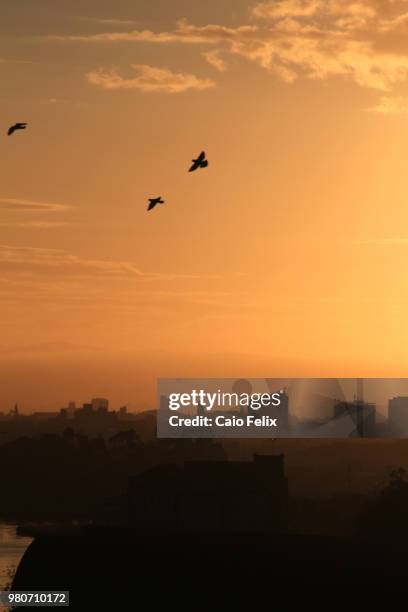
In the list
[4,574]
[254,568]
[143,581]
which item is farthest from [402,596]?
[4,574]

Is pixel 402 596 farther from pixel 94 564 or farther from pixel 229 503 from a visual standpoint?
pixel 229 503

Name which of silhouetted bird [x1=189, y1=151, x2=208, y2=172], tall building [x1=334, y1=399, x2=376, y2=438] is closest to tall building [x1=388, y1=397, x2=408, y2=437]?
tall building [x1=334, y1=399, x2=376, y2=438]

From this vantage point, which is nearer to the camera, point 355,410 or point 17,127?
point 17,127

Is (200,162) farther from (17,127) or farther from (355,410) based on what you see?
(355,410)

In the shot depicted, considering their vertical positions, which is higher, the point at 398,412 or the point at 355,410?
the point at 398,412

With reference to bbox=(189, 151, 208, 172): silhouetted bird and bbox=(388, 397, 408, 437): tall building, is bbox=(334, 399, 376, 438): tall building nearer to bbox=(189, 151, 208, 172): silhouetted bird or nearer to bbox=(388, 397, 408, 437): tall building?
bbox=(388, 397, 408, 437): tall building

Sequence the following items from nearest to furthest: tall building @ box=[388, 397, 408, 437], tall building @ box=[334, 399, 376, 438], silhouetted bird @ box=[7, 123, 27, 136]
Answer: silhouetted bird @ box=[7, 123, 27, 136] < tall building @ box=[334, 399, 376, 438] < tall building @ box=[388, 397, 408, 437]

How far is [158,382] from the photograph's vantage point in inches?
4488

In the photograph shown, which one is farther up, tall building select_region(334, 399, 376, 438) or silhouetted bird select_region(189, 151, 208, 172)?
silhouetted bird select_region(189, 151, 208, 172)

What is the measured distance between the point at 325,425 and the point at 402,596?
71.3 meters

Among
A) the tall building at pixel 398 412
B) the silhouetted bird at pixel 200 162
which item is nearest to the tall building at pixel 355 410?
the tall building at pixel 398 412

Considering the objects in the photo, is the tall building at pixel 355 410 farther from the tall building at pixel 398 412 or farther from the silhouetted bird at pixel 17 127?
the silhouetted bird at pixel 17 127

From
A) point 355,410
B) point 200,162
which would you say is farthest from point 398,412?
point 200,162

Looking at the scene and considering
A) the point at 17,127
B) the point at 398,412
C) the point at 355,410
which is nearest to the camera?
the point at 17,127
